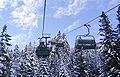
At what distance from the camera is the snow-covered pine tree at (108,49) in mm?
20291

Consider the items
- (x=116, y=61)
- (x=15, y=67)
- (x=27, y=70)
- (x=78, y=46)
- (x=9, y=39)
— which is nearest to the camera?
(x=78, y=46)

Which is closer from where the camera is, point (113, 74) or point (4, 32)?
point (113, 74)

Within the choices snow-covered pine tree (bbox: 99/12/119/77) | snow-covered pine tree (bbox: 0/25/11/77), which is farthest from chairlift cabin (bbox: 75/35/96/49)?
snow-covered pine tree (bbox: 0/25/11/77)

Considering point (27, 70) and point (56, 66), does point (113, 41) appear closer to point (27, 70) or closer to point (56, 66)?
point (27, 70)

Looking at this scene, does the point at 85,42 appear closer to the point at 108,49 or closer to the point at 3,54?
the point at 108,49

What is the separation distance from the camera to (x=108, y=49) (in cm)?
2056

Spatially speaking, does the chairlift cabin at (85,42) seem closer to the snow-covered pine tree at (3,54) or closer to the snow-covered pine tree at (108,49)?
the snow-covered pine tree at (108,49)

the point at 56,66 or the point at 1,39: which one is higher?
the point at 1,39

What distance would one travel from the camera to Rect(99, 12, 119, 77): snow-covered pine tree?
20.3 m

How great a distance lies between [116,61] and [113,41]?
274cm

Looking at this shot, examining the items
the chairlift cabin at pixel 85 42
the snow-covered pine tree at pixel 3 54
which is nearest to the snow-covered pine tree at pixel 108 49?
the chairlift cabin at pixel 85 42

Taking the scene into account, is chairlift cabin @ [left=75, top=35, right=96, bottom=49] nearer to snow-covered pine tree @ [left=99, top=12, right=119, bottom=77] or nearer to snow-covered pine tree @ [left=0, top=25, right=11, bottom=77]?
snow-covered pine tree @ [left=99, top=12, right=119, bottom=77]

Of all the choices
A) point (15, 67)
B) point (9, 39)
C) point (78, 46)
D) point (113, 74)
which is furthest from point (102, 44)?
point (15, 67)

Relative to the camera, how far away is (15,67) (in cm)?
4212
